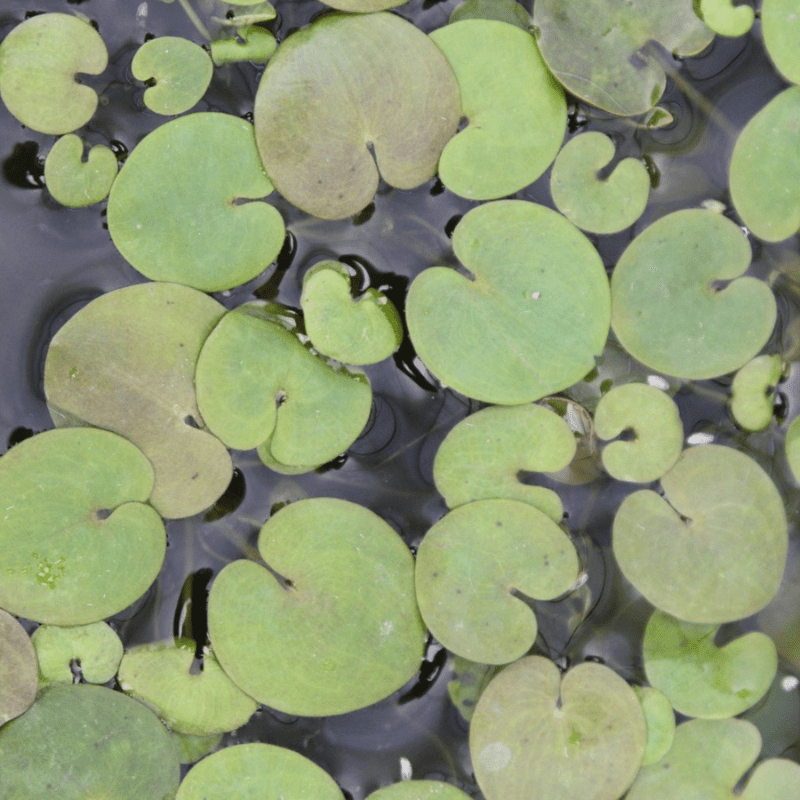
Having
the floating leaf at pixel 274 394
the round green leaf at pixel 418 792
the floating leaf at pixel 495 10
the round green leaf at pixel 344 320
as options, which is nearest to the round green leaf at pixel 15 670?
the floating leaf at pixel 274 394

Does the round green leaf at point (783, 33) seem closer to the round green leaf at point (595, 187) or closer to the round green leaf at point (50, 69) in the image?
the round green leaf at point (595, 187)

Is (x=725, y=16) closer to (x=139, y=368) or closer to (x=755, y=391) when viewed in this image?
(x=755, y=391)

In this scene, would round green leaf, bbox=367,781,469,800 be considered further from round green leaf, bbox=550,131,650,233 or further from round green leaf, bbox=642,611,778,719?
round green leaf, bbox=550,131,650,233

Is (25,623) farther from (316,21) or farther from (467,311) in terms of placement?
(316,21)

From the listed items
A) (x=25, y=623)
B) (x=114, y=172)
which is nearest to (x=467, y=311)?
(x=114, y=172)

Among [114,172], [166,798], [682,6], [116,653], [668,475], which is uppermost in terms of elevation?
[682,6]

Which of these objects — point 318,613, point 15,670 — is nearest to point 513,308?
point 318,613

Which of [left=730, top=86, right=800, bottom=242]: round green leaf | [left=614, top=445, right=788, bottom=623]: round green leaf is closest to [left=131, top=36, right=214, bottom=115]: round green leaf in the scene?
[left=730, top=86, right=800, bottom=242]: round green leaf
